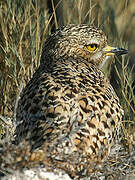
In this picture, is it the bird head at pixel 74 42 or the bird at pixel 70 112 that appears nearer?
the bird at pixel 70 112

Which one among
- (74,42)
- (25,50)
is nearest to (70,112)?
(74,42)

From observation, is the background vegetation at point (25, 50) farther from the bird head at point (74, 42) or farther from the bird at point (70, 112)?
the bird at point (70, 112)

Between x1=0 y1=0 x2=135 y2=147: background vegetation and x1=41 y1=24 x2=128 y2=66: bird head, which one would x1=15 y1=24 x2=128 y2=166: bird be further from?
x1=0 y1=0 x2=135 y2=147: background vegetation

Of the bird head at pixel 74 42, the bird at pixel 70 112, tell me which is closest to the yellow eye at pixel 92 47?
the bird head at pixel 74 42

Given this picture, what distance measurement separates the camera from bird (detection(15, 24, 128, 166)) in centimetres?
268

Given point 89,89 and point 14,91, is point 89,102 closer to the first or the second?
point 89,89

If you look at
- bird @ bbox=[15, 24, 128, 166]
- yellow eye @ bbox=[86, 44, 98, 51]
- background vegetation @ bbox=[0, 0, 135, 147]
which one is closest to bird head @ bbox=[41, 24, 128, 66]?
yellow eye @ bbox=[86, 44, 98, 51]

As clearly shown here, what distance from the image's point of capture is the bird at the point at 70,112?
2682 millimetres

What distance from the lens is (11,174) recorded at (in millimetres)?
2389

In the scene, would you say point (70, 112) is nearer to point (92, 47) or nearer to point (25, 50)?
point (92, 47)

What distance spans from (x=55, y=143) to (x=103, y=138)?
1.51ft

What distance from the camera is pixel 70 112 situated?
278 centimetres

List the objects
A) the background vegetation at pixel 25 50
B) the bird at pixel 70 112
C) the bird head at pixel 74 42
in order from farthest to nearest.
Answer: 1. the background vegetation at pixel 25 50
2. the bird head at pixel 74 42
3. the bird at pixel 70 112

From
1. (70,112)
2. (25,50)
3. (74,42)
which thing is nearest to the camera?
(70,112)
